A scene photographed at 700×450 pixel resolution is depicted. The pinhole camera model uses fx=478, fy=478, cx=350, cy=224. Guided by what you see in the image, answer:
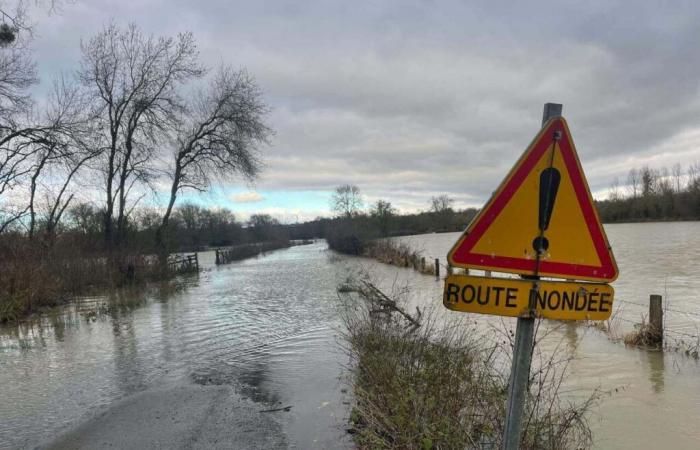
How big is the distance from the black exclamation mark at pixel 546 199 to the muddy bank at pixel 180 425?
403 centimetres

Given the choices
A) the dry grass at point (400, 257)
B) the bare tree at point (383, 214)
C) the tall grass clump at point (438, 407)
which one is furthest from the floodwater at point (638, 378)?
the bare tree at point (383, 214)

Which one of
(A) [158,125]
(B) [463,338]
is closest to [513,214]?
(B) [463,338]

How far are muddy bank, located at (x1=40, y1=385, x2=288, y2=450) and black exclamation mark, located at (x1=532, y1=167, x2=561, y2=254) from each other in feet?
13.2

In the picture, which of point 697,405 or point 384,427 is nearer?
point 384,427

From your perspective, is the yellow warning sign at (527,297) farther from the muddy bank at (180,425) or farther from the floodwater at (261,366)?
the muddy bank at (180,425)

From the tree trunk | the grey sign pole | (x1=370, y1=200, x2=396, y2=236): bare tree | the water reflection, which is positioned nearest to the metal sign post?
the grey sign pole

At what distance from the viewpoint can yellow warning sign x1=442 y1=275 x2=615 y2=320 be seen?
2252mm

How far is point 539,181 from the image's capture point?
235 centimetres

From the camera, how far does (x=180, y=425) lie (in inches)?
227

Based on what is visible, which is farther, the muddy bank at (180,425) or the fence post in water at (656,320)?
the fence post in water at (656,320)

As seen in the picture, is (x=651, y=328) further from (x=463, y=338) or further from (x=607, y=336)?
(x=463, y=338)

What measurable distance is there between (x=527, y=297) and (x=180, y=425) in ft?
16.4

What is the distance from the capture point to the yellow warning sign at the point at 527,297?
2252 mm

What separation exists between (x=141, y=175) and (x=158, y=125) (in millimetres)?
3254
